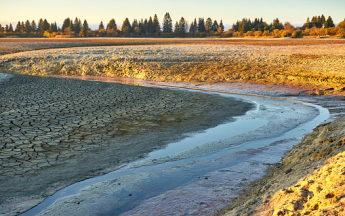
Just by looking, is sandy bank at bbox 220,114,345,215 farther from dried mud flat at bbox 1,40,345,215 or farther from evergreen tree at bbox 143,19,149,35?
evergreen tree at bbox 143,19,149,35

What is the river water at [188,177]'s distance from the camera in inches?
162

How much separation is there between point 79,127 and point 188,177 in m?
3.75

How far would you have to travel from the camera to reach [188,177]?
199 inches

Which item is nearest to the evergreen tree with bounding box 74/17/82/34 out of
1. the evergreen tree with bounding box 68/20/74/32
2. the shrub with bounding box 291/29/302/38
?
the evergreen tree with bounding box 68/20/74/32

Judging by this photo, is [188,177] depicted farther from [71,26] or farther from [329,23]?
[71,26]

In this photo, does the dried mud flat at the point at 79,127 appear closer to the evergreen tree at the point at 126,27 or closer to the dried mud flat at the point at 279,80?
the dried mud flat at the point at 279,80

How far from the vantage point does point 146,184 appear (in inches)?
189

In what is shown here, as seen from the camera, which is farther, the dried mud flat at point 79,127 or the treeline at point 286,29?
the treeline at point 286,29

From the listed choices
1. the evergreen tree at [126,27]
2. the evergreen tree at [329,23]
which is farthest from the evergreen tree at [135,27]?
the evergreen tree at [329,23]

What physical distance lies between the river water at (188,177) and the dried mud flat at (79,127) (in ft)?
1.27

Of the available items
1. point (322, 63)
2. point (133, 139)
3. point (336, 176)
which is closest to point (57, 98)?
point (133, 139)

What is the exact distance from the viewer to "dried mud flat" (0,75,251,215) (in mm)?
5059

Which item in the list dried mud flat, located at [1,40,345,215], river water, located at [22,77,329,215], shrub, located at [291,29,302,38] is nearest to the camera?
dried mud flat, located at [1,40,345,215]

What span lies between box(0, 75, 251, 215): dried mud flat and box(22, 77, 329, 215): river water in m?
0.39
